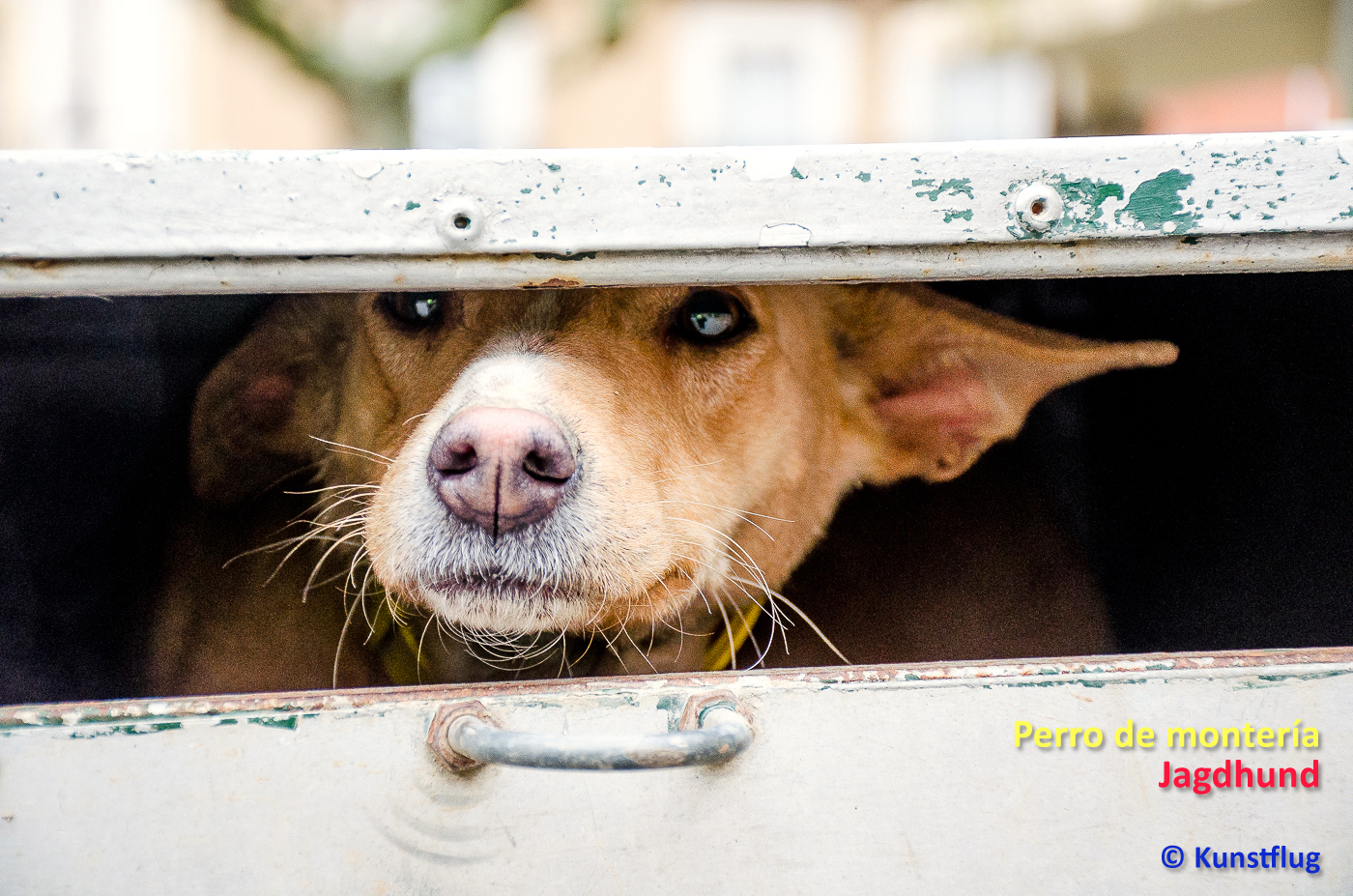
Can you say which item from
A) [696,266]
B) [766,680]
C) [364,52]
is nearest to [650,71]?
[364,52]

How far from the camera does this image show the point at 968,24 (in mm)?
13086

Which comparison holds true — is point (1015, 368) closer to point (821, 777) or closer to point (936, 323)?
point (936, 323)

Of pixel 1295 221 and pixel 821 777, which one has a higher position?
pixel 1295 221

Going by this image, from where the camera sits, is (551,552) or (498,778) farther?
(551,552)

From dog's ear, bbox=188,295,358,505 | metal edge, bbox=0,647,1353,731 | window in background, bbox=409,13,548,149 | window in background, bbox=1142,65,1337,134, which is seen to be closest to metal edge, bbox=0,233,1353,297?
metal edge, bbox=0,647,1353,731

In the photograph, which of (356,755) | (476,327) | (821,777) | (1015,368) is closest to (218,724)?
(356,755)

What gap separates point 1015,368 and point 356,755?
140cm

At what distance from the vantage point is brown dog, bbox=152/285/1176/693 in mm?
1496

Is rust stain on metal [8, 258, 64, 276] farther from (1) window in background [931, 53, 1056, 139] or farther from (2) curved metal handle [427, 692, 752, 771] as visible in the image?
(1) window in background [931, 53, 1056, 139]

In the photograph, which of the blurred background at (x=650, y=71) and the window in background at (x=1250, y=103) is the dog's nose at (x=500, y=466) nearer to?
the blurred background at (x=650, y=71)

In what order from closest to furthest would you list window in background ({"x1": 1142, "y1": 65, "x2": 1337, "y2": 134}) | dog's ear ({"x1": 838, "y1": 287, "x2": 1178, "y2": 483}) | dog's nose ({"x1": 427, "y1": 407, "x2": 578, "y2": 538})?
1. dog's nose ({"x1": 427, "y1": 407, "x2": 578, "y2": 538})
2. dog's ear ({"x1": 838, "y1": 287, "x2": 1178, "y2": 483})
3. window in background ({"x1": 1142, "y1": 65, "x2": 1337, "y2": 134})

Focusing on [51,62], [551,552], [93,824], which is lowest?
[93,824]

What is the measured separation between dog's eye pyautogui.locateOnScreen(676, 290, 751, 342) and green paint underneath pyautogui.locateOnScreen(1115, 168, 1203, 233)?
97cm

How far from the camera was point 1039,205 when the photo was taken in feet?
3.39
